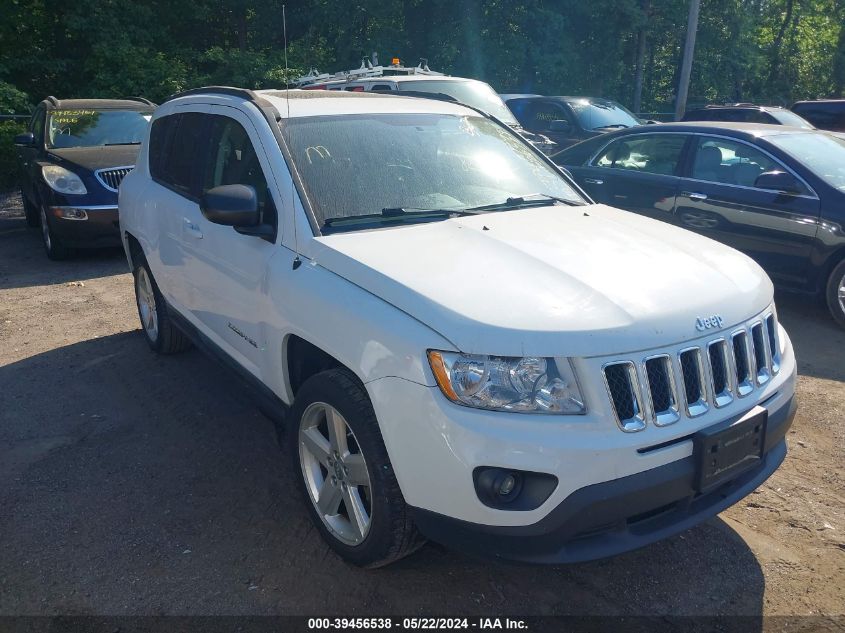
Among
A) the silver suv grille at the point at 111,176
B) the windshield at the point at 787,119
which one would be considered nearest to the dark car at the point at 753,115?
the windshield at the point at 787,119

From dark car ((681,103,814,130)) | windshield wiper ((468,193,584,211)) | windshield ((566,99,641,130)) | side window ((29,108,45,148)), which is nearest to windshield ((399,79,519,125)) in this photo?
windshield ((566,99,641,130))

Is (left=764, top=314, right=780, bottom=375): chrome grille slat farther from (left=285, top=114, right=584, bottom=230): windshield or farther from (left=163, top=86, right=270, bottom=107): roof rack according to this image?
(left=163, top=86, right=270, bottom=107): roof rack

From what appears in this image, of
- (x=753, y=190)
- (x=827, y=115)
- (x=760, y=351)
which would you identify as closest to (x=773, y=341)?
(x=760, y=351)

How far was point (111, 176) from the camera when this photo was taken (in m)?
8.60

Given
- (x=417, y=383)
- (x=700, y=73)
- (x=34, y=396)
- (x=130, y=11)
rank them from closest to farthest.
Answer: (x=417, y=383), (x=34, y=396), (x=130, y=11), (x=700, y=73)

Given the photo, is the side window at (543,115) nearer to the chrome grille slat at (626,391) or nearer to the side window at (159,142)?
the side window at (159,142)

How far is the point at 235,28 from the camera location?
23.2m

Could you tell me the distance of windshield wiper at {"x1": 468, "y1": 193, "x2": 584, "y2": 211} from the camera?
3.77m

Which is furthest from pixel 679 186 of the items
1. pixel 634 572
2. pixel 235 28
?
pixel 235 28

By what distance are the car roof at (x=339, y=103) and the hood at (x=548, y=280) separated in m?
0.93

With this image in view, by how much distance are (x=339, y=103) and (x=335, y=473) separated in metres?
2.03

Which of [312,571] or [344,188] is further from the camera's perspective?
[344,188]

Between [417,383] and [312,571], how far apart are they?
3.72 feet

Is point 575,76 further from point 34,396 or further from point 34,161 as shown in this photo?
point 34,396
